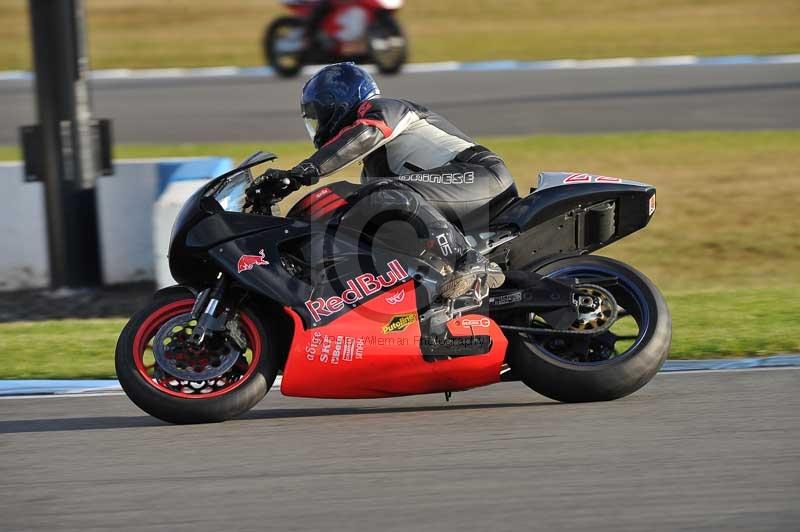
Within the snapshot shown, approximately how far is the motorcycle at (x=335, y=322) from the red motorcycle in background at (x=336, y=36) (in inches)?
591

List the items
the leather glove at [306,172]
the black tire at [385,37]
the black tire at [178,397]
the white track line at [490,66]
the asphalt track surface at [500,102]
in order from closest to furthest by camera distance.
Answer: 1. the leather glove at [306,172]
2. the black tire at [178,397]
3. the asphalt track surface at [500,102]
4. the black tire at [385,37]
5. the white track line at [490,66]

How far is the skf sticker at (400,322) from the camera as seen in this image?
17.1ft

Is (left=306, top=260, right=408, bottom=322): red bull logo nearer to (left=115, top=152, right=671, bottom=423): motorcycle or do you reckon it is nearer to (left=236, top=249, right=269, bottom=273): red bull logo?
(left=115, top=152, right=671, bottom=423): motorcycle

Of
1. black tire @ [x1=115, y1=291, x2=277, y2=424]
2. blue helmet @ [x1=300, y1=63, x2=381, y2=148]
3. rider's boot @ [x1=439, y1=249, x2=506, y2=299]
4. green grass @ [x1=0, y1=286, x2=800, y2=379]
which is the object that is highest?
blue helmet @ [x1=300, y1=63, x2=381, y2=148]

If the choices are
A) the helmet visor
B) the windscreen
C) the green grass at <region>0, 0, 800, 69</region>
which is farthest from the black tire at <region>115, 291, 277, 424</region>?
the green grass at <region>0, 0, 800, 69</region>

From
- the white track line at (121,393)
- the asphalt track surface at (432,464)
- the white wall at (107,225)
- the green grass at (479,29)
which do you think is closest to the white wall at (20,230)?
the white wall at (107,225)

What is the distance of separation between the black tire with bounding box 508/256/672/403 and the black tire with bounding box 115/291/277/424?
3.45 ft

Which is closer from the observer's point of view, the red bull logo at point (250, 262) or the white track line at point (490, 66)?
the red bull logo at point (250, 262)

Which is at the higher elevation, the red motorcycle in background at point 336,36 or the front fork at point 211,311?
the front fork at point 211,311

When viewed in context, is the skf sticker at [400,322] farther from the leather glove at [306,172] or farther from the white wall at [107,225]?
the white wall at [107,225]

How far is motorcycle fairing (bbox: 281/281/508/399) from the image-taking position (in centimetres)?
517

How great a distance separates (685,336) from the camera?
696 centimetres

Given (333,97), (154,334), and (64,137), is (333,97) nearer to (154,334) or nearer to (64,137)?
(154,334)

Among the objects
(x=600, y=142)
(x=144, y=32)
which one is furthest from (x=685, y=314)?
(x=144, y=32)
